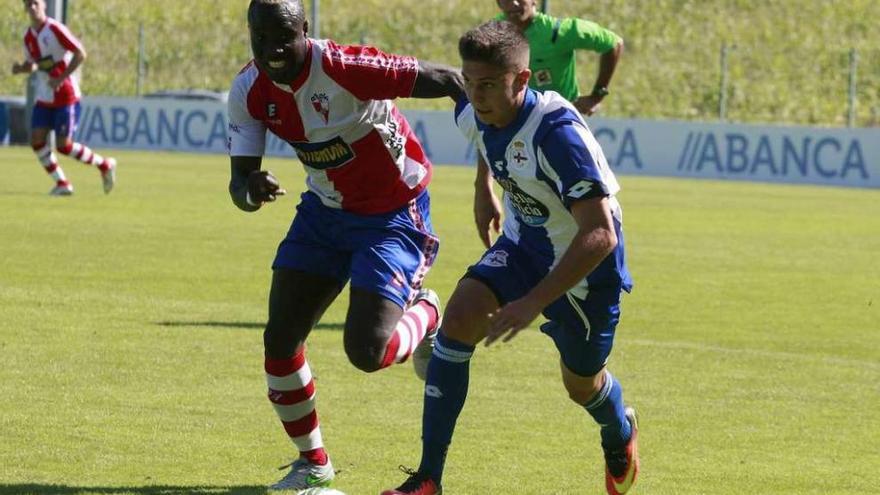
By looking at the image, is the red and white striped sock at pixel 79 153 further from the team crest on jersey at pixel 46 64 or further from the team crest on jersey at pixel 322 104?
the team crest on jersey at pixel 322 104

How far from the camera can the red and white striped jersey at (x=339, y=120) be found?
6867 mm

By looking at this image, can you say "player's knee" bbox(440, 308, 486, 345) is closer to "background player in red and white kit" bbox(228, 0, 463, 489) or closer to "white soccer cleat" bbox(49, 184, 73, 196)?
"background player in red and white kit" bbox(228, 0, 463, 489)

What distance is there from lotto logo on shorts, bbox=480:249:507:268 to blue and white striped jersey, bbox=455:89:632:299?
0.24 ft

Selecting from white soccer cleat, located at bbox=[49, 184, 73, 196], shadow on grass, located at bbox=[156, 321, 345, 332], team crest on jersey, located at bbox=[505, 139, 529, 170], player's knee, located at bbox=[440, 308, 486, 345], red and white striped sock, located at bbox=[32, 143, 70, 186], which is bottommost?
white soccer cleat, located at bbox=[49, 184, 73, 196]

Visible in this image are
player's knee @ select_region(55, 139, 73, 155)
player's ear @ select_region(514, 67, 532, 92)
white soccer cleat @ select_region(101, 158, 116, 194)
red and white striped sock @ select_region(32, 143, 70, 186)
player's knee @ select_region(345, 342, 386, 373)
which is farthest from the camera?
white soccer cleat @ select_region(101, 158, 116, 194)

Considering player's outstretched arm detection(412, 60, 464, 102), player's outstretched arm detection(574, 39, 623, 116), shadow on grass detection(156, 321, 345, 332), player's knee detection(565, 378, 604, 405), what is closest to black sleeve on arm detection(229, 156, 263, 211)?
player's outstretched arm detection(412, 60, 464, 102)

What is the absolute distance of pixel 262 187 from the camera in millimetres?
6500

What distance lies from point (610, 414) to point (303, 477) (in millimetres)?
1194

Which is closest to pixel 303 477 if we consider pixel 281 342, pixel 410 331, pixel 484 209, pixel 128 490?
pixel 281 342

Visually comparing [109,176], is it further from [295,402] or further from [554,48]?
[295,402]

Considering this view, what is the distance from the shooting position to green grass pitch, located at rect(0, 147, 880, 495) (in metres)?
6.94

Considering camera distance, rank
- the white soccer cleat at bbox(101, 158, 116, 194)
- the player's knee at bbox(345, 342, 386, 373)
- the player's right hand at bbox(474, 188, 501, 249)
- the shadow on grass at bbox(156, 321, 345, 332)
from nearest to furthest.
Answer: the player's knee at bbox(345, 342, 386, 373) → the player's right hand at bbox(474, 188, 501, 249) → the shadow on grass at bbox(156, 321, 345, 332) → the white soccer cleat at bbox(101, 158, 116, 194)

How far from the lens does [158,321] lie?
10984 mm

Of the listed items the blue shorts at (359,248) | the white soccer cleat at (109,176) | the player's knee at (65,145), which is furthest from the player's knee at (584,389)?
the white soccer cleat at (109,176)
